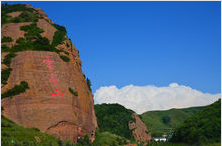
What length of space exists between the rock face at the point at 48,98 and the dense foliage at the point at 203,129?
65.2 feet

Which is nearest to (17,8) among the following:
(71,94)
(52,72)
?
(52,72)

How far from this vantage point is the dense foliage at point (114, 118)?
9676cm

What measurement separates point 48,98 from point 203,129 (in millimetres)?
30767

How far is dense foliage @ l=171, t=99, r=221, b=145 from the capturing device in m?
51.5

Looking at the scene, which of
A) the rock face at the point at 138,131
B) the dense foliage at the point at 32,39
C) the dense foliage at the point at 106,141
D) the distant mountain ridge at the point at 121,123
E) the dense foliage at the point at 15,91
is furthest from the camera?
the rock face at the point at 138,131

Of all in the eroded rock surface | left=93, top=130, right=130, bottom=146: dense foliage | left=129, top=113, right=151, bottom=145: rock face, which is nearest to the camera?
the eroded rock surface

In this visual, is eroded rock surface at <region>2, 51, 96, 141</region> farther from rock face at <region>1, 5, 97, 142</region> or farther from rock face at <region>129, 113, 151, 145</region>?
rock face at <region>129, 113, 151, 145</region>

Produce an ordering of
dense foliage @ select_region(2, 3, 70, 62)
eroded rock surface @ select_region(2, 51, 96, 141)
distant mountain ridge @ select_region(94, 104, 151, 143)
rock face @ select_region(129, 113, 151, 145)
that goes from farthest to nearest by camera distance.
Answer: rock face @ select_region(129, 113, 151, 145)
distant mountain ridge @ select_region(94, 104, 151, 143)
dense foliage @ select_region(2, 3, 70, 62)
eroded rock surface @ select_region(2, 51, 96, 141)

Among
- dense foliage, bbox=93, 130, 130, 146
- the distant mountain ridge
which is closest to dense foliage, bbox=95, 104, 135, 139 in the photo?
the distant mountain ridge

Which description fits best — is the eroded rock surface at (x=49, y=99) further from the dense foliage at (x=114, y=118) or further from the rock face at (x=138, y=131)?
the rock face at (x=138, y=131)

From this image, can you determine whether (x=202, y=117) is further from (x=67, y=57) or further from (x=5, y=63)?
(x=5, y=63)

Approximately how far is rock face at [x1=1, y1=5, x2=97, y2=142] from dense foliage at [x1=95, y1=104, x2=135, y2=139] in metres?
38.7

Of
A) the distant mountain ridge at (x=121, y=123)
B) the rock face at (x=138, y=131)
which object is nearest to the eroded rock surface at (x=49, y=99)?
the distant mountain ridge at (x=121, y=123)

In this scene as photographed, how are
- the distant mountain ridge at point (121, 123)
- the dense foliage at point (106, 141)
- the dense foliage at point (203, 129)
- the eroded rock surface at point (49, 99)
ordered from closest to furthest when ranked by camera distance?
Answer: the eroded rock surface at point (49, 99) → the dense foliage at point (203, 129) → the dense foliage at point (106, 141) → the distant mountain ridge at point (121, 123)
